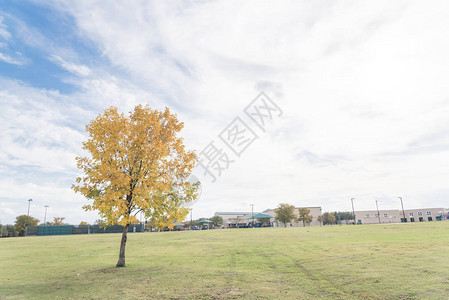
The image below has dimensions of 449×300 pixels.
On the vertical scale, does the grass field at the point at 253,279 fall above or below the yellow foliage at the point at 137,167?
below

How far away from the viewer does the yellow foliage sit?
13062mm

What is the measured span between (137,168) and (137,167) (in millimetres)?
55

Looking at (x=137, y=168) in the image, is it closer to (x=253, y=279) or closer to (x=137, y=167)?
(x=137, y=167)

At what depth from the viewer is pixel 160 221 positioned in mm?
14250

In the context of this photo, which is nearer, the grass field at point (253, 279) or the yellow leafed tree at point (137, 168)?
the grass field at point (253, 279)

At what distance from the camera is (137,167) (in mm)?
14289

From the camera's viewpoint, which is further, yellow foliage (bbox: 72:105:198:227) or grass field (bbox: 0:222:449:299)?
yellow foliage (bbox: 72:105:198:227)

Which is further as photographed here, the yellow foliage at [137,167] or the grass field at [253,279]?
the yellow foliage at [137,167]

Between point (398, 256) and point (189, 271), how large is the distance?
35.5ft

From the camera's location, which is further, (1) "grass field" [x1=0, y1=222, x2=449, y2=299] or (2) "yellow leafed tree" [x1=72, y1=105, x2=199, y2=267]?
(2) "yellow leafed tree" [x1=72, y1=105, x2=199, y2=267]

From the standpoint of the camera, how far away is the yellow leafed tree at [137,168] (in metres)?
13.1

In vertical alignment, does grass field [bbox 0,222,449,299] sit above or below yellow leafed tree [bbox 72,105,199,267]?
below

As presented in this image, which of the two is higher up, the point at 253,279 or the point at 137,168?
the point at 137,168

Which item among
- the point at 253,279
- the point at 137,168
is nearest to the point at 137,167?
the point at 137,168
